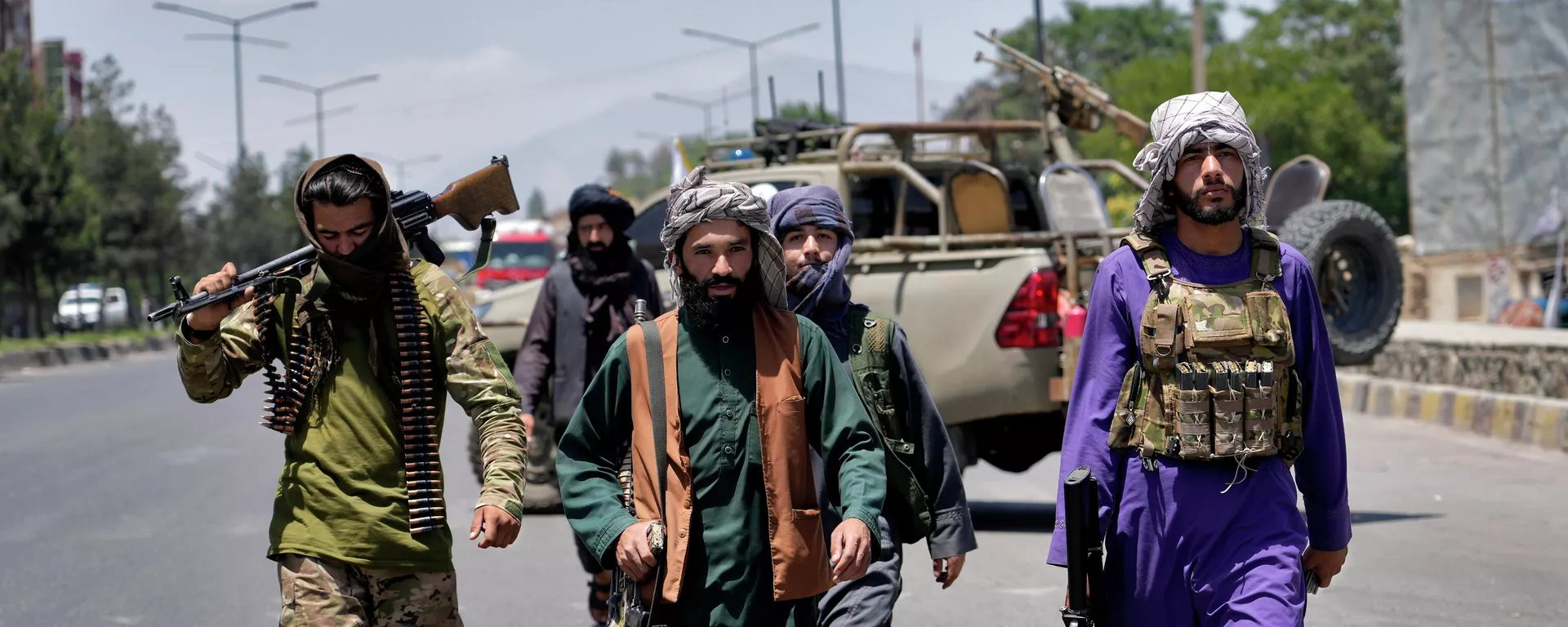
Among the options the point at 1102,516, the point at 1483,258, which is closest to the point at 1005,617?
the point at 1102,516

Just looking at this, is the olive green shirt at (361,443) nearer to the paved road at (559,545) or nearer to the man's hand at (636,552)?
the man's hand at (636,552)

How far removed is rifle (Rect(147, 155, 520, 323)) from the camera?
3973mm

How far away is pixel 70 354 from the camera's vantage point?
34.2 m

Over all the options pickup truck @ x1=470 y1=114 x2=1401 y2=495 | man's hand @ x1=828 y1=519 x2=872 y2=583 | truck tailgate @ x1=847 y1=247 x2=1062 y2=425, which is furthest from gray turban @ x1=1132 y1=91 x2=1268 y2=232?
truck tailgate @ x1=847 y1=247 x2=1062 y2=425

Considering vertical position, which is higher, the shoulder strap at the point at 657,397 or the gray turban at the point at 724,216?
the gray turban at the point at 724,216

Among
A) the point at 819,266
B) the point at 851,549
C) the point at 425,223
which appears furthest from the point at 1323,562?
the point at 425,223

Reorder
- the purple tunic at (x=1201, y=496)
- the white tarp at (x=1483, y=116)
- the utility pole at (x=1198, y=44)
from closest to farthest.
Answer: the purple tunic at (x=1201, y=496) < the utility pole at (x=1198, y=44) < the white tarp at (x=1483, y=116)

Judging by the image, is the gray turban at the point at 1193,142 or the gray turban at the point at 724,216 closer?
the gray turban at the point at 724,216

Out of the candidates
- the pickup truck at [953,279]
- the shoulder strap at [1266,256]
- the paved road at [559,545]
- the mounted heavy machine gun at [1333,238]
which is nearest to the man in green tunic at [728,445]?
the shoulder strap at [1266,256]

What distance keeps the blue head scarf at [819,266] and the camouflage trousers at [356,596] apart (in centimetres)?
127

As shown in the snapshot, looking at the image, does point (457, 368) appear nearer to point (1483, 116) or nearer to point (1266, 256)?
point (1266, 256)

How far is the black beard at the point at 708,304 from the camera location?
3.71m

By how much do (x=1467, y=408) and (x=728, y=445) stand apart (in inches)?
510

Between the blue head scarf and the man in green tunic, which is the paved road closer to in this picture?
the blue head scarf
